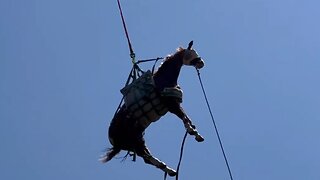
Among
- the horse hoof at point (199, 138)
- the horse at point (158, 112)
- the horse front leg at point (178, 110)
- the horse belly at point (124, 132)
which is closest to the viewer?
the horse hoof at point (199, 138)

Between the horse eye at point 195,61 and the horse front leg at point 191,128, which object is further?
the horse eye at point 195,61

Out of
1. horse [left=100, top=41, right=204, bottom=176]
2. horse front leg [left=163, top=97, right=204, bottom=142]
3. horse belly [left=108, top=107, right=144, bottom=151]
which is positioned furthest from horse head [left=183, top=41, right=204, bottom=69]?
horse belly [left=108, top=107, right=144, bottom=151]

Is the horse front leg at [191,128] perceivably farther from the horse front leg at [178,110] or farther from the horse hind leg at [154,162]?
the horse hind leg at [154,162]

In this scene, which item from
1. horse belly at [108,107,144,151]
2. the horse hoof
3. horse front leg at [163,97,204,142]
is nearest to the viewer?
the horse hoof

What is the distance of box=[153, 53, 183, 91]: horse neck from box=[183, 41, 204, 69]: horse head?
65mm

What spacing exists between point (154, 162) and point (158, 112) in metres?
0.63

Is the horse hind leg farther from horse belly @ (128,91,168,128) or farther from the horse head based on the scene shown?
the horse head

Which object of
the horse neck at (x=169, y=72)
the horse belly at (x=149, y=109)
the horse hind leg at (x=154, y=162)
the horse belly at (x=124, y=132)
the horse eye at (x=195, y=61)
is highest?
the horse eye at (x=195, y=61)

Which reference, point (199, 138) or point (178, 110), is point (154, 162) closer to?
point (178, 110)

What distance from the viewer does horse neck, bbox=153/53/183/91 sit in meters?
8.42

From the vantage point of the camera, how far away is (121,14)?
848 cm

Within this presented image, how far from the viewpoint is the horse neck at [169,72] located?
8422mm

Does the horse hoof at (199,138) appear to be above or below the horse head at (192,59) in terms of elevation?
below

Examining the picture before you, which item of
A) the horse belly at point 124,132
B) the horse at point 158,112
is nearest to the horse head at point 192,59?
the horse at point 158,112
